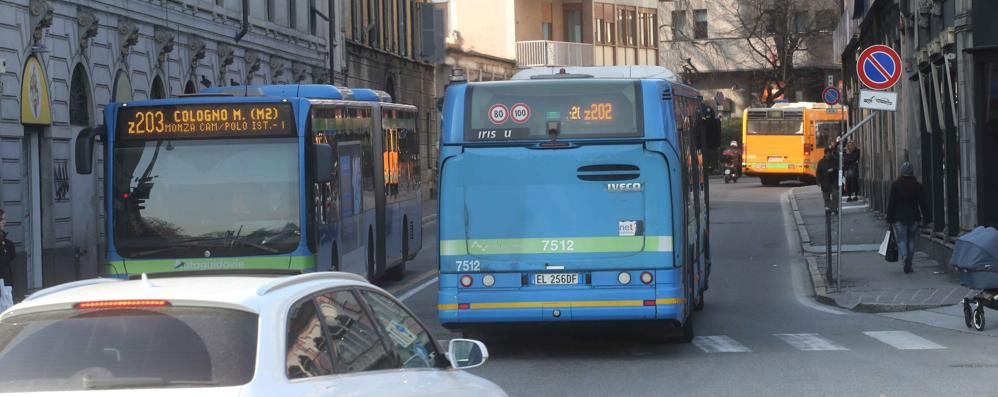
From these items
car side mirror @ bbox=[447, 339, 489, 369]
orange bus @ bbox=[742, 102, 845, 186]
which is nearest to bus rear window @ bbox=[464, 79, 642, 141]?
car side mirror @ bbox=[447, 339, 489, 369]

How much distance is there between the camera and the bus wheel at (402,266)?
88.3 feet

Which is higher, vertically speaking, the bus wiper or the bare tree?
the bare tree

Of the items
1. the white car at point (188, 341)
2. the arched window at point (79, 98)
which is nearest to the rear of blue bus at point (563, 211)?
the white car at point (188, 341)

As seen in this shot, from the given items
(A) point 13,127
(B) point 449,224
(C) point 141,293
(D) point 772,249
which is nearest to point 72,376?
(C) point 141,293

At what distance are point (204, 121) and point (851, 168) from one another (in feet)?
109

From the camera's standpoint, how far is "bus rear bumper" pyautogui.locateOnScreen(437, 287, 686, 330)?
14945 millimetres

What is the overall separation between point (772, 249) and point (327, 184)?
48.9 feet

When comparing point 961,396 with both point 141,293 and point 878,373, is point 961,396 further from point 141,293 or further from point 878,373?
point 141,293

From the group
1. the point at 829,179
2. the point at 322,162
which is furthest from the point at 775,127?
the point at 322,162

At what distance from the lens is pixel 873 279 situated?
80.2 ft

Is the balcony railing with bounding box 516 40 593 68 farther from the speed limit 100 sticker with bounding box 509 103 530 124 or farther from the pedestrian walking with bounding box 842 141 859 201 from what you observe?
the speed limit 100 sticker with bounding box 509 103 530 124

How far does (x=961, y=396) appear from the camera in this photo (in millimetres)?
12516

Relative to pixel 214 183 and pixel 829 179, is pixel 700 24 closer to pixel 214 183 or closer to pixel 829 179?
pixel 829 179

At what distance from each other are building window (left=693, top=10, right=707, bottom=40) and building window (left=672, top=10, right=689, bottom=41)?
21.6 inches
